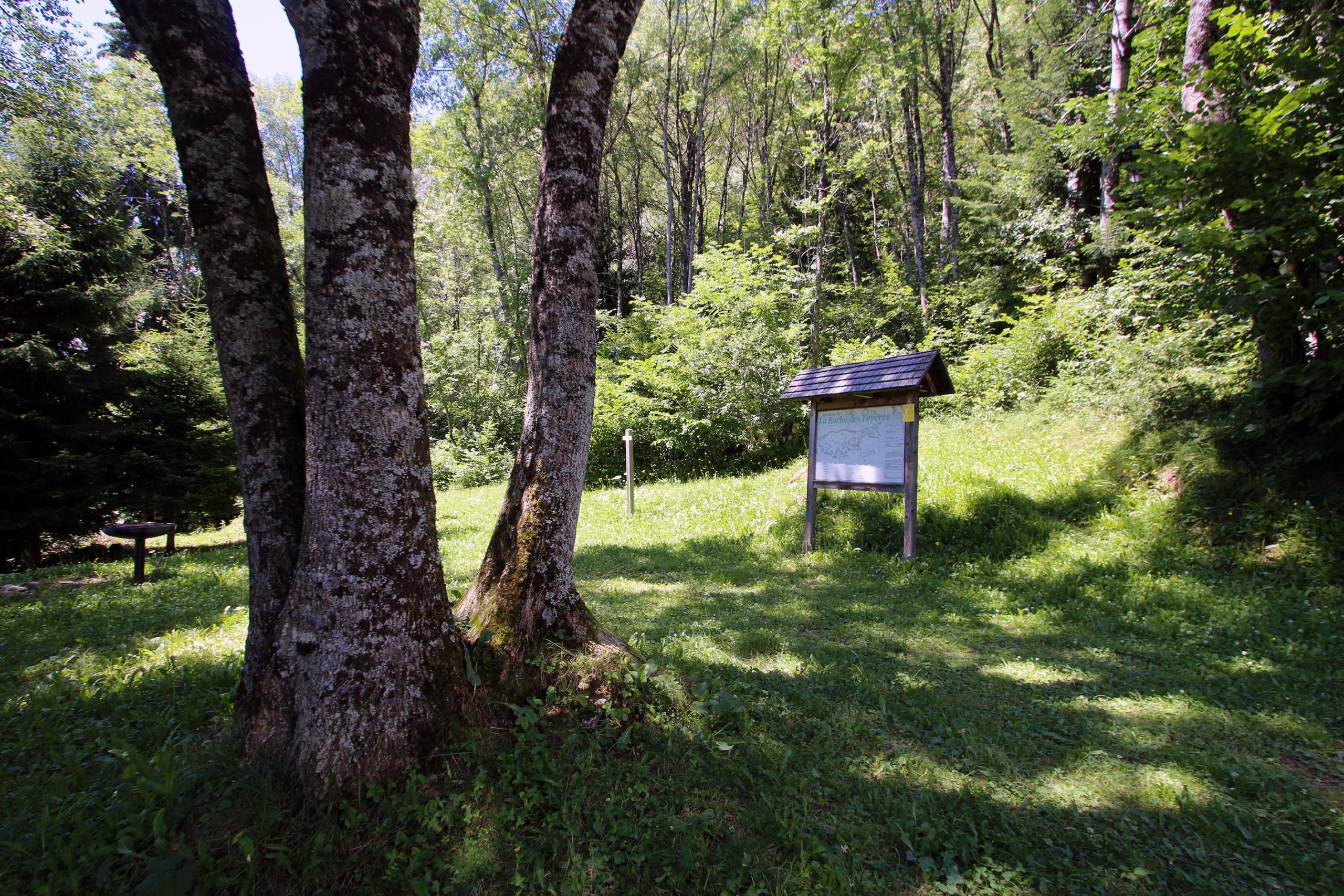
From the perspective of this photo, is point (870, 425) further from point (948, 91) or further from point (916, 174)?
point (948, 91)

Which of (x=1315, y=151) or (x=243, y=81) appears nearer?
(x=243, y=81)

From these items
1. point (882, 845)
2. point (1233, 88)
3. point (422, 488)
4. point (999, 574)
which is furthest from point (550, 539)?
point (1233, 88)

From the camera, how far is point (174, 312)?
14992mm

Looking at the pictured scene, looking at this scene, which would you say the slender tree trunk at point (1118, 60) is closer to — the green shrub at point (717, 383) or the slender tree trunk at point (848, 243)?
the green shrub at point (717, 383)

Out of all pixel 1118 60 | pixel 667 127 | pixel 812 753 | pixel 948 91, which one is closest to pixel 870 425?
pixel 812 753

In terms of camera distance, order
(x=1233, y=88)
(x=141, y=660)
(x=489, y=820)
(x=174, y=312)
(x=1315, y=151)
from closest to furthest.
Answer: (x=489, y=820)
(x=141, y=660)
(x=1315, y=151)
(x=1233, y=88)
(x=174, y=312)

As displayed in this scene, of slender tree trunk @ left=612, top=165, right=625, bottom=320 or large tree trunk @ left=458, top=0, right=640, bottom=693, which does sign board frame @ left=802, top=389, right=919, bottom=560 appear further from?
slender tree trunk @ left=612, top=165, right=625, bottom=320

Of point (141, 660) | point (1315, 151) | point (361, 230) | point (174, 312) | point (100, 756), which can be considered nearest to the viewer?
point (361, 230)

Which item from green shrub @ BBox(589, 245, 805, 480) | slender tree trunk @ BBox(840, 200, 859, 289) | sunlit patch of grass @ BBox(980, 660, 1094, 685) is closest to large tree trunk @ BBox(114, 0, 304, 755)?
sunlit patch of grass @ BBox(980, 660, 1094, 685)

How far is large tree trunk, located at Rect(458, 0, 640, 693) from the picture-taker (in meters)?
3.21

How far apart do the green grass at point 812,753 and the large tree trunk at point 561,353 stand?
71 centimetres

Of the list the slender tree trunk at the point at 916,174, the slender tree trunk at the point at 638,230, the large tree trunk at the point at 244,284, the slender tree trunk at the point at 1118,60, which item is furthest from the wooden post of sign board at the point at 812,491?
the slender tree trunk at the point at 638,230

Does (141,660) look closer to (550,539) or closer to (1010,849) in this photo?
(550,539)

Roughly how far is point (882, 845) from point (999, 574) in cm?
495
